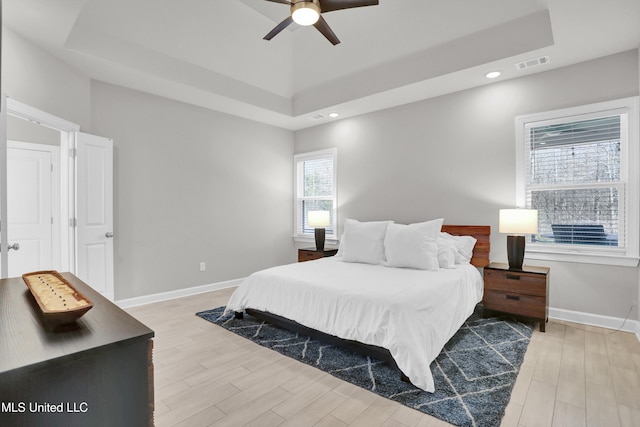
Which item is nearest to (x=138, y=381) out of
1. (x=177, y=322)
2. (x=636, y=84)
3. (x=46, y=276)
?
(x=46, y=276)

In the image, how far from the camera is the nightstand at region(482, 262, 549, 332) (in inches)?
133

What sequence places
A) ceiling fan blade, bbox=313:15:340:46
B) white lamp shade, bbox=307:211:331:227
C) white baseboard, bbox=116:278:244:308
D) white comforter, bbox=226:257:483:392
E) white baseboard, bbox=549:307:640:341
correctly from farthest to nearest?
1. white lamp shade, bbox=307:211:331:227
2. white baseboard, bbox=116:278:244:308
3. white baseboard, bbox=549:307:640:341
4. ceiling fan blade, bbox=313:15:340:46
5. white comforter, bbox=226:257:483:392

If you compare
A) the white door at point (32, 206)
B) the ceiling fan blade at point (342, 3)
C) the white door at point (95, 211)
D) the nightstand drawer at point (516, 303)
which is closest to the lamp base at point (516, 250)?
the nightstand drawer at point (516, 303)

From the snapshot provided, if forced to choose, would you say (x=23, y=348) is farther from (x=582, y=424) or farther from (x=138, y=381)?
(x=582, y=424)

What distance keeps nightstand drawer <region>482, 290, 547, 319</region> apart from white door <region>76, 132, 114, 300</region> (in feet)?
13.6

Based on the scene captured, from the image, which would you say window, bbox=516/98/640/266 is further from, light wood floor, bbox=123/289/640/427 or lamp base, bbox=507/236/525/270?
light wood floor, bbox=123/289/640/427

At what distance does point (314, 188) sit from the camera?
239 inches

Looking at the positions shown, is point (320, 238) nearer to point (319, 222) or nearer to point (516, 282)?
point (319, 222)

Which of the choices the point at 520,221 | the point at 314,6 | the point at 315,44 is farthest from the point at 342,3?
the point at 520,221

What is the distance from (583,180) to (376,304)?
2704 mm

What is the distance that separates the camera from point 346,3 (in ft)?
9.32

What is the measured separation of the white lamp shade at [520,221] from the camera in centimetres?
349

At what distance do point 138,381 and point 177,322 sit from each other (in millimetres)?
2877

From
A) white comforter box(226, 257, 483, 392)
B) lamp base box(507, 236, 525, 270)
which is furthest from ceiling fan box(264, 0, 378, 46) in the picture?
lamp base box(507, 236, 525, 270)
